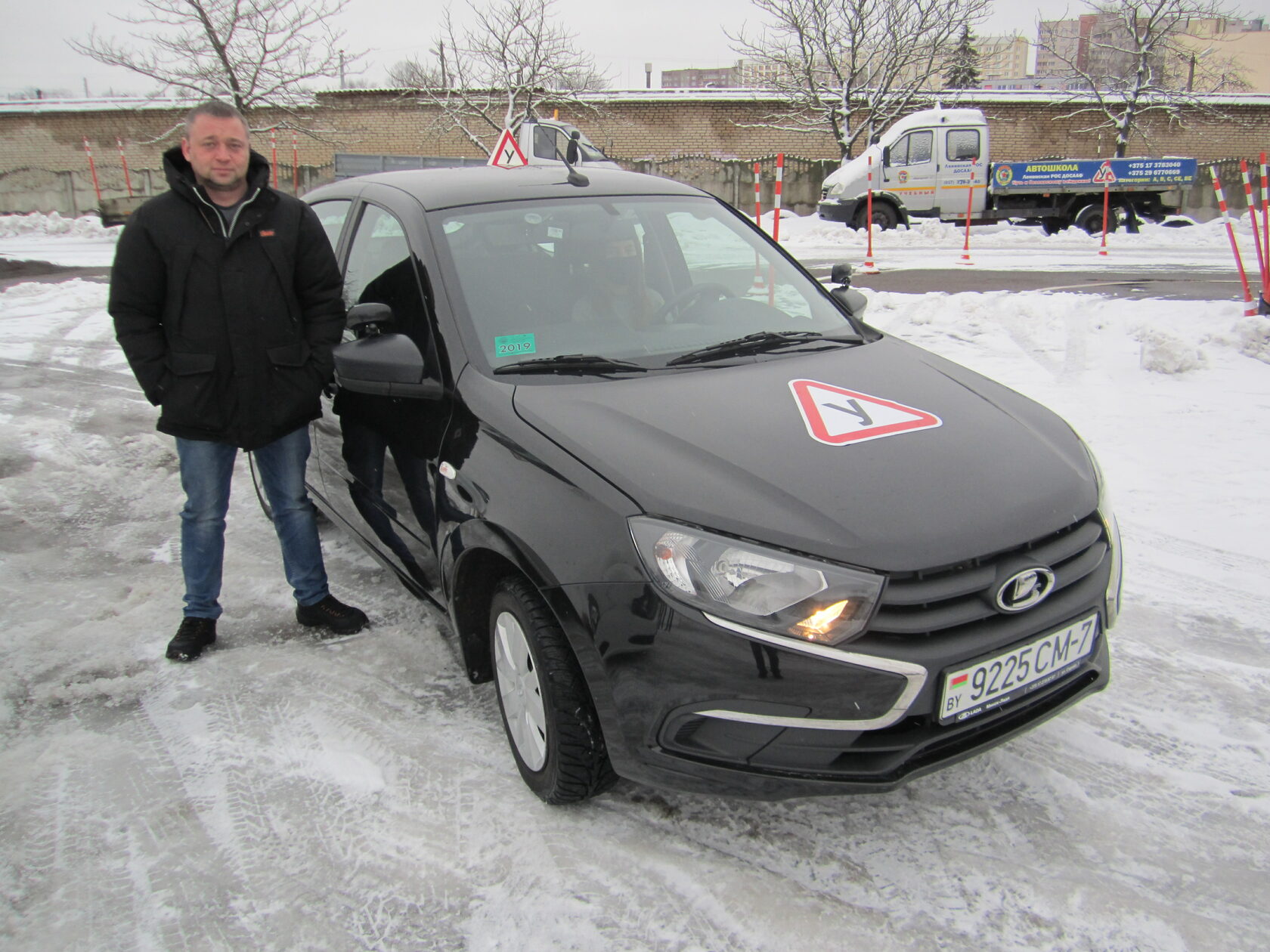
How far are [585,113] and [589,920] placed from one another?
109 ft

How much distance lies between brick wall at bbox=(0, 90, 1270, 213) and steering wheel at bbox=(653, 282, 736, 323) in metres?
29.9

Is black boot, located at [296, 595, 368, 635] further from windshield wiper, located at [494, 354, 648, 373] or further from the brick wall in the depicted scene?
the brick wall

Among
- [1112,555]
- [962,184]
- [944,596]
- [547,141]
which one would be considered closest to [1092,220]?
[962,184]

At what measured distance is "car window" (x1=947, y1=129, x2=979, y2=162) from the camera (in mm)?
18766

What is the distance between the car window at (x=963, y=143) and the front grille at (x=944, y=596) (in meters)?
18.9

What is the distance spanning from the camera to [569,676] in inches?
86.7

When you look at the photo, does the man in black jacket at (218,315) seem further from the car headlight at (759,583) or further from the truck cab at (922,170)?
the truck cab at (922,170)

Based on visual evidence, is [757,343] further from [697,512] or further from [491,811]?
[491,811]

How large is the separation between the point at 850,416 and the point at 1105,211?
1656 cm

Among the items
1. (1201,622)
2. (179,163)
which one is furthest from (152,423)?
(1201,622)

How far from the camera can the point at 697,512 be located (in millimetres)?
2002

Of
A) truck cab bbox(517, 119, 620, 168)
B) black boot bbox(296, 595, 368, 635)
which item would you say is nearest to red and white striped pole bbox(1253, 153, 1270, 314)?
black boot bbox(296, 595, 368, 635)

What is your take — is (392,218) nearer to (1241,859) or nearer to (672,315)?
(672,315)

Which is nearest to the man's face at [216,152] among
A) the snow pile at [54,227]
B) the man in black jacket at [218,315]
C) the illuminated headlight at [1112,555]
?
the man in black jacket at [218,315]
